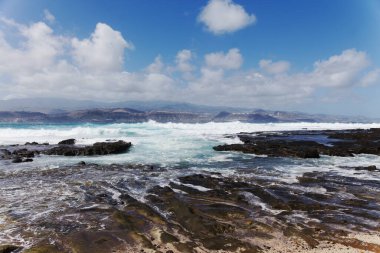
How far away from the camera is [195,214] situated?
11656 mm

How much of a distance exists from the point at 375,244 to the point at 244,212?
436 cm

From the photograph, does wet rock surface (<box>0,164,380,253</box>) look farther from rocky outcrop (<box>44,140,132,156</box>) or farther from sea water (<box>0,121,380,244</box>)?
rocky outcrop (<box>44,140,132,156</box>)

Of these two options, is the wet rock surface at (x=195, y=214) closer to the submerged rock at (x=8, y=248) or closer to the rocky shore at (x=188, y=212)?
the rocky shore at (x=188, y=212)

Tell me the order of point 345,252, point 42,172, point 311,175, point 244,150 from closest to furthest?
point 345,252, point 311,175, point 42,172, point 244,150

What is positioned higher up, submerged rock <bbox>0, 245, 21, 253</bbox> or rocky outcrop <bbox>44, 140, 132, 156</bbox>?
rocky outcrop <bbox>44, 140, 132, 156</bbox>

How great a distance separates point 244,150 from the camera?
31609 millimetres

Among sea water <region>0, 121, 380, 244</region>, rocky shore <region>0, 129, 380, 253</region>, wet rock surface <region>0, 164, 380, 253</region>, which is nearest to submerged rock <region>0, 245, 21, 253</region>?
Result: rocky shore <region>0, 129, 380, 253</region>

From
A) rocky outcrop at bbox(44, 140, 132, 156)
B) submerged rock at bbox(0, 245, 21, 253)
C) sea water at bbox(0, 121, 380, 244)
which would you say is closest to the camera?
submerged rock at bbox(0, 245, 21, 253)

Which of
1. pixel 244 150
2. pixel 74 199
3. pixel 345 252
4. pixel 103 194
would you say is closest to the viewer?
pixel 345 252

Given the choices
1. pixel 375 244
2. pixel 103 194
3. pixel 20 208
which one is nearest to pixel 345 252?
pixel 375 244

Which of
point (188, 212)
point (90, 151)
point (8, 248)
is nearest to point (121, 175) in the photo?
point (188, 212)

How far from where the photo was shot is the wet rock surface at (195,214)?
913cm

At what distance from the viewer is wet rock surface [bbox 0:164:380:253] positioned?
913 centimetres

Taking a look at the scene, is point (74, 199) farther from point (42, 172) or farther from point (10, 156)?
point (10, 156)
